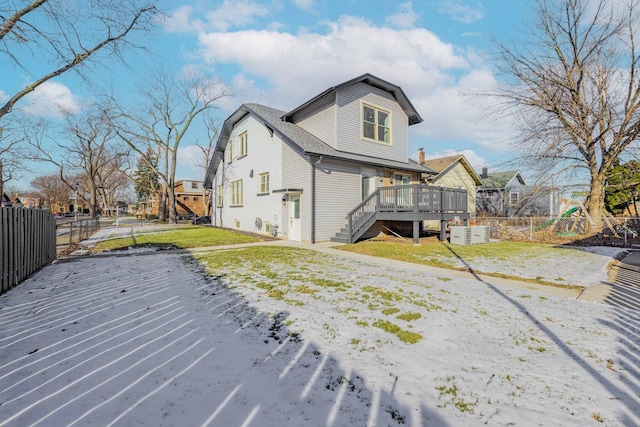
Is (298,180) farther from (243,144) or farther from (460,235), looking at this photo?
(460,235)

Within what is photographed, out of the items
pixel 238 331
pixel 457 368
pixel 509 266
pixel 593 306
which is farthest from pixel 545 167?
pixel 238 331

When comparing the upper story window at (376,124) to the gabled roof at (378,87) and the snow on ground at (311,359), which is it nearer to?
the gabled roof at (378,87)

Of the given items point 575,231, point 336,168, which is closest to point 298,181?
point 336,168

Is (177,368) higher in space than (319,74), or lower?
lower

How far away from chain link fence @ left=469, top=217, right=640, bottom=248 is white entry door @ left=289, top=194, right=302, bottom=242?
1113 centimetres

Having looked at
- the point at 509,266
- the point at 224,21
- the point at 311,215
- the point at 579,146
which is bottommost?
the point at 509,266

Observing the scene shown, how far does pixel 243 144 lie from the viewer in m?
18.9

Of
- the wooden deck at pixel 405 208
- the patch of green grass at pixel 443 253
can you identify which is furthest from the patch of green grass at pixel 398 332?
the wooden deck at pixel 405 208

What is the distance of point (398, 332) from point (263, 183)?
45.9 ft

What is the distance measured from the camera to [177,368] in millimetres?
2820

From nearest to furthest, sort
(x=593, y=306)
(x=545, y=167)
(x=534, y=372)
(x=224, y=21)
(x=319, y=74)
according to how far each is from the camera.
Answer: (x=534, y=372) < (x=593, y=306) < (x=224, y=21) < (x=545, y=167) < (x=319, y=74)

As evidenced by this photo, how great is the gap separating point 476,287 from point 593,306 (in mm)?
1740

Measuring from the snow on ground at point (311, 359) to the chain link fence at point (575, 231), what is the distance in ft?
39.3

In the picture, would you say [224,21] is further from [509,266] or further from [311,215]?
[509,266]
